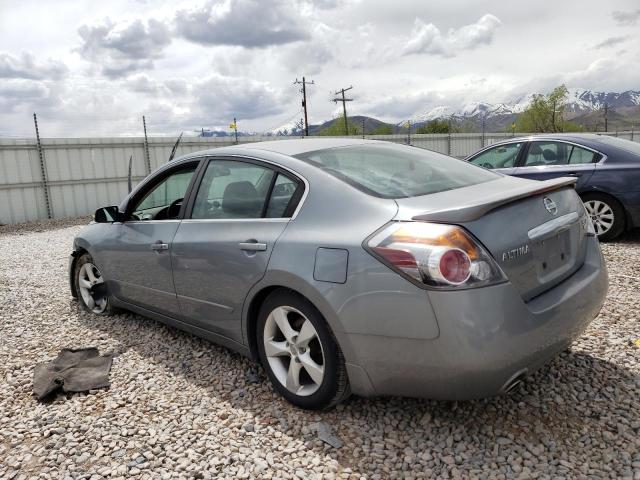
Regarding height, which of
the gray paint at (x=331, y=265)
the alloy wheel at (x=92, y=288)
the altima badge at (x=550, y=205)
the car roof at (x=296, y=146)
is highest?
the car roof at (x=296, y=146)

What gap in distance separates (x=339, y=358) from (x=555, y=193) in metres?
1.43

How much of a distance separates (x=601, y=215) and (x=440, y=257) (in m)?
5.43

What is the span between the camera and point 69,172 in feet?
47.3

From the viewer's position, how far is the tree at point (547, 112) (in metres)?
59.3

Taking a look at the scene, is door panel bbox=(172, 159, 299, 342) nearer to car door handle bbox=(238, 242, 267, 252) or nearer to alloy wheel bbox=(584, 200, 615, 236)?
car door handle bbox=(238, 242, 267, 252)

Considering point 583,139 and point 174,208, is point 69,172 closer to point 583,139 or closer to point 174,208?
point 174,208

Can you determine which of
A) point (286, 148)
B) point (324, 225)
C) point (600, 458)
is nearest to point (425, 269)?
point (324, 225)

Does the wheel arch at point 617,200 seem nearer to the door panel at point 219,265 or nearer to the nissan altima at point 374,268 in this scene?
the nissan altima at point 374,268

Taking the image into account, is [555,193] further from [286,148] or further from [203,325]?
[203,325]

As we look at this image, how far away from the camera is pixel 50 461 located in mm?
2555

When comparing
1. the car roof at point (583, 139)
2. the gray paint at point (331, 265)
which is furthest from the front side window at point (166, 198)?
the car roof at point (583, 139)

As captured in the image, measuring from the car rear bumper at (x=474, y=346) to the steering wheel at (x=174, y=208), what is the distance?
1.91 m

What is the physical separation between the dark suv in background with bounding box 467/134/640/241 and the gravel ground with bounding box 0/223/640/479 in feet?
10.6

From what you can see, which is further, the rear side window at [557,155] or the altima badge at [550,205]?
the rear side window at [557,155]
